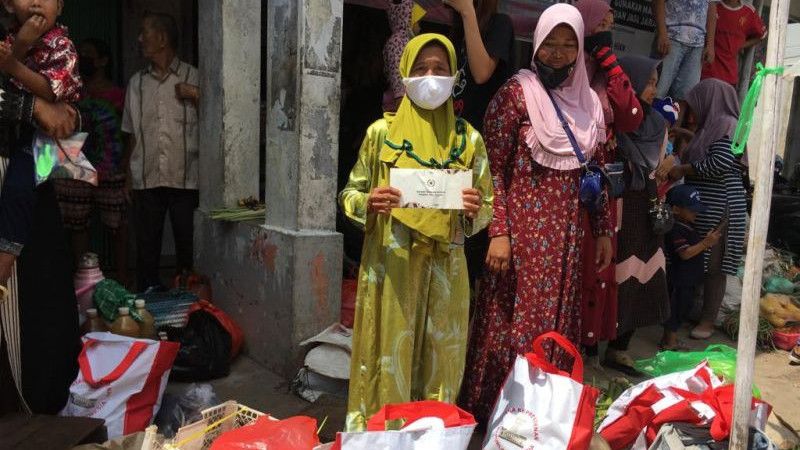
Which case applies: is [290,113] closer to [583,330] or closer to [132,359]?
[132,359]

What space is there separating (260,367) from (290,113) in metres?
1.49

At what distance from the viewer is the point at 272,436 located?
214cm

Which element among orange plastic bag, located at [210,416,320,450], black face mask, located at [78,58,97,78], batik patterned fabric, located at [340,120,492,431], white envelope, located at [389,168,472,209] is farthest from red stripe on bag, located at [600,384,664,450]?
black face mask, located at [78,58,97,78]

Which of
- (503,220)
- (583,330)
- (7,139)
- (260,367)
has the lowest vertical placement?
(260,367)

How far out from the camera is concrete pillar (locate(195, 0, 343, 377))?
3523 mm

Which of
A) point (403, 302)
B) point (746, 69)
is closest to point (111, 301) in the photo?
point (403, 302)

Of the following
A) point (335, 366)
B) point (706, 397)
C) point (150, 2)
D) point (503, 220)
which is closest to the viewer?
point (706, 397)

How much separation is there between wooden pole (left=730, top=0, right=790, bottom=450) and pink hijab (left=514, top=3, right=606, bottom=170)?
0.95 metres

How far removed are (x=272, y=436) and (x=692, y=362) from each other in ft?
8.95

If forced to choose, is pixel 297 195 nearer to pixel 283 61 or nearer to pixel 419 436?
pixel 283 61

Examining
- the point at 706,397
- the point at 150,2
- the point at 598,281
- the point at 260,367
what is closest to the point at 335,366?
the point at 260,367

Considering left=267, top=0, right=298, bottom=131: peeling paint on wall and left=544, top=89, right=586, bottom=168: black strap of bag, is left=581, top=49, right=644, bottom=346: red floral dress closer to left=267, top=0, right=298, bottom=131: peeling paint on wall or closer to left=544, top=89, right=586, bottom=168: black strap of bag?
left=544, top=89, right=586, bottom=168: black strap of bag

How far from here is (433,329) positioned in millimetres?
2756

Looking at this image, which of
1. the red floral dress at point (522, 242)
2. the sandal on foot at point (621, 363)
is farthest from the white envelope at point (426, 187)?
the sandal on foot at point (621, 363)
